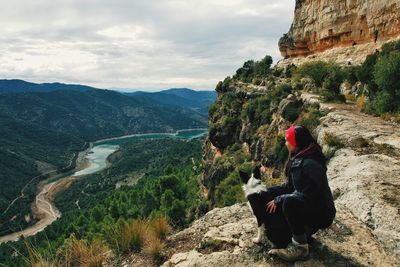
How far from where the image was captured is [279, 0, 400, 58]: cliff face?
3504cm

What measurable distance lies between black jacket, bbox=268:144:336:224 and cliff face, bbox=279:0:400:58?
107 feet

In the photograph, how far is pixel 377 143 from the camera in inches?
551

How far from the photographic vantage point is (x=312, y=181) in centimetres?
613

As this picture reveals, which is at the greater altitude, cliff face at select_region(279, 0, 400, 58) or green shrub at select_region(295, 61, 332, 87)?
cliff face at select_region(279, 0, 400, 58)

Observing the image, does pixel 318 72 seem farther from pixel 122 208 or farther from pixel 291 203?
pixel 122 208

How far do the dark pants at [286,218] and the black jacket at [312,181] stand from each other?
0.33ft

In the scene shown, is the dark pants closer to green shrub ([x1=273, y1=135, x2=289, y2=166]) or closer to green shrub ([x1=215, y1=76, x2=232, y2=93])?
green shrub ([x1=273, y1=135, x2=289, y2=166])

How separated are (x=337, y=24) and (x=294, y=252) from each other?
43.8m

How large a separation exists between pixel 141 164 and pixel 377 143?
520 feet

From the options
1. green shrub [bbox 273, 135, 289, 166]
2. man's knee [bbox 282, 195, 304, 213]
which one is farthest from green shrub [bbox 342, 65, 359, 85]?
man's knee [bbox 282, 195, 304, 213]

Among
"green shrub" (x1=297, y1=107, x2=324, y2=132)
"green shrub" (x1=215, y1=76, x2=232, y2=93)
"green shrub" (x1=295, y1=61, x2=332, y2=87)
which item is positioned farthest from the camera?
"green shrub" (x1=215, y1=76, x2=232, y2=93)

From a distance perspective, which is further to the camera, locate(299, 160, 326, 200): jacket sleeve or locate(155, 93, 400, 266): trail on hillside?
locate(155, 93, 400, 266): trail on hillside

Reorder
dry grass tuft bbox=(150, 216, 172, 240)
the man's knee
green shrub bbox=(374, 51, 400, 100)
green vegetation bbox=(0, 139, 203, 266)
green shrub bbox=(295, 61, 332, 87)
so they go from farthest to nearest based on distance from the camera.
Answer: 1. green shrub bbox=(295, 61, 332, 87)
2. green shrub bbox=(374, 51, 400, 100)
3. green vegetation bbox=(0, 139, 203, 266)
4. dry grass tuft bbox=(150, 216, 172, 240)
5. the man's knee

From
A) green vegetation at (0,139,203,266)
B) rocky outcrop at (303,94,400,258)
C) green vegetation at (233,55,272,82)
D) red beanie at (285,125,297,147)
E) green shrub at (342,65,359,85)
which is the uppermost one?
green vegetation at (233,55,272,82)
